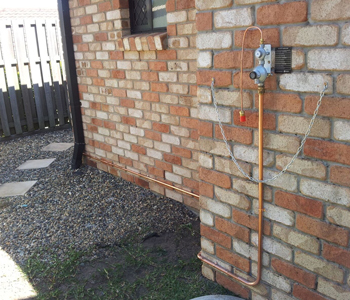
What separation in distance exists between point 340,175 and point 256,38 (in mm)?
765

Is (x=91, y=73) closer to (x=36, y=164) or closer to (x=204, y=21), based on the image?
(x=36, y=164)

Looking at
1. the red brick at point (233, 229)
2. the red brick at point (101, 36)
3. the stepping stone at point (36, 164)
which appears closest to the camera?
the red brick at point (233, 229)

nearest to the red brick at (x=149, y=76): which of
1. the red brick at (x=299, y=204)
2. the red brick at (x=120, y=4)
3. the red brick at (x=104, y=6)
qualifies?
the red brick at (x=120, y=4)

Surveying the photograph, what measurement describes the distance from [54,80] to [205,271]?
5.94 meters

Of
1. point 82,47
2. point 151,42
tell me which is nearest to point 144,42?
point 151,42

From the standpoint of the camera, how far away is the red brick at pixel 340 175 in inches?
65.3

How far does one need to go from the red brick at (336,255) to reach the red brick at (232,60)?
966 mm

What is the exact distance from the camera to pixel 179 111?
3412mm

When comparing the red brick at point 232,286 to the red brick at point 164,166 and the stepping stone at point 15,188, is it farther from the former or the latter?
the stepping stone at point 15,188

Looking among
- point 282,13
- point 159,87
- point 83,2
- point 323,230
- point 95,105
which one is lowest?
point 323,230

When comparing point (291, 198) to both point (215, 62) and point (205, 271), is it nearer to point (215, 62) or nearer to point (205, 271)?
point (215, 62)

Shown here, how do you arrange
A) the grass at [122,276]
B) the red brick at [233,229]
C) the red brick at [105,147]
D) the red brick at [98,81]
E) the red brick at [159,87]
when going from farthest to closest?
the red brick at [105,147] < the red brick at [98,81] < the red brick at [159,87] < the grass at [122,276] < the red brick at [233,229]

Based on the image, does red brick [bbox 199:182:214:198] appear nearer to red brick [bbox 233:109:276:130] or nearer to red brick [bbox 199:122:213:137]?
red brick [bbox 199:122:213:137]

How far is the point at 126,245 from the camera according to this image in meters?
3.12
